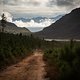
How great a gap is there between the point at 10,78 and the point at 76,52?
32.4 ft

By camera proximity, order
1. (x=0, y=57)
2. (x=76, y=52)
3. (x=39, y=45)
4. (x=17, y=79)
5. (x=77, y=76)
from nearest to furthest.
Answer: (x=77, y=76), (x=76, y=52), (x=17, y=79), (x=0, y=57), (x=39, y=45)

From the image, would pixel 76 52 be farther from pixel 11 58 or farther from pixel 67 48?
pixel 11 58

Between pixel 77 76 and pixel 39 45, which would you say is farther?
pixel 39 45

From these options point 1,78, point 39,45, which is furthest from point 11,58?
point 39,45

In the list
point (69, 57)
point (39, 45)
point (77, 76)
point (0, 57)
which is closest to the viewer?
point (77, 76)

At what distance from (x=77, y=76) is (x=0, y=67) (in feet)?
80.6

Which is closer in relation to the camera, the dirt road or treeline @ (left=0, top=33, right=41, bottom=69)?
the dirt road

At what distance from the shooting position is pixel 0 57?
45.5m

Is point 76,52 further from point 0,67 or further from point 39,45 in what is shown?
point 39,45

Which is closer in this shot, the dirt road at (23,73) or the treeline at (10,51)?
the dirt road at (23,73)

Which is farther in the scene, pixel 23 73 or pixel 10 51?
pixel 10 51

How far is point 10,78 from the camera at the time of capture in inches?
1177

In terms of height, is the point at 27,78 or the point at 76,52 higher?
the point at 76,52

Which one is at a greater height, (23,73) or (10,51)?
(10,51)
